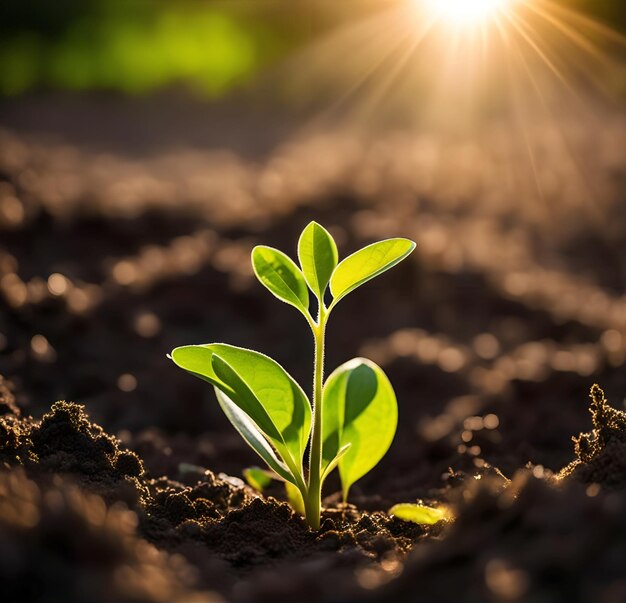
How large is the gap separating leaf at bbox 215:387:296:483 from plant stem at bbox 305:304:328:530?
0.05 meters

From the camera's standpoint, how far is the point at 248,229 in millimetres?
4520

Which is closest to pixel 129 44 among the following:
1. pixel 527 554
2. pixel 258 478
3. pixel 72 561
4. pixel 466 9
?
pixel 466 9

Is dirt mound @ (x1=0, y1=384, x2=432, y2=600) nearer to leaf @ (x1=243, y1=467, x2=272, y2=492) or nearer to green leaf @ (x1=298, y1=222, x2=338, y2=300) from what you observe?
leaf @ (x1=243, y1=467, x2=272, y2=492)

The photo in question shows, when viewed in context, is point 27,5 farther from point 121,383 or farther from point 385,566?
point 385,566

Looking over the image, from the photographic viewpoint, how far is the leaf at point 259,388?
1.59 metres

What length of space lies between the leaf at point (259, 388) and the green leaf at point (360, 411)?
0.13m

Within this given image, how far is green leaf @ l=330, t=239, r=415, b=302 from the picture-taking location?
5.01ft

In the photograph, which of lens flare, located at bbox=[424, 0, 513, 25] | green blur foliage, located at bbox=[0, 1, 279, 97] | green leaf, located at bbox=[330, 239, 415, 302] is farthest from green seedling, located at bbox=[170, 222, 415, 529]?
green blur foliage, located at bbox=[0, 1, 279, 97]

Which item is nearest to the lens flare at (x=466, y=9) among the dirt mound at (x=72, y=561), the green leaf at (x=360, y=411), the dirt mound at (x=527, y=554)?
the green leaf at (x=360, y=411)

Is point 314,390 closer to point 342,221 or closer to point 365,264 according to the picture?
point 365,264

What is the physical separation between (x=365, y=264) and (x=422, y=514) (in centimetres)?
56

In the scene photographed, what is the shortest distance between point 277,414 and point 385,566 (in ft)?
1.35

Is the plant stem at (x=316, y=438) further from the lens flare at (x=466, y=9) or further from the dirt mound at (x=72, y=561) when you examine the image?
the lens flare at (x=466, y=9)

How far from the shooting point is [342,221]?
457 cm
